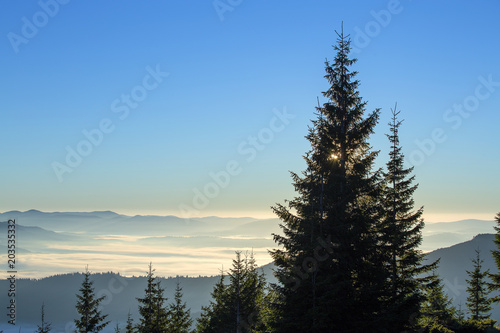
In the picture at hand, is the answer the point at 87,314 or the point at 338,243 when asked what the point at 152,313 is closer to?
the point at 87,314

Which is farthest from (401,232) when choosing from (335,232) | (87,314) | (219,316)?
(87,314)

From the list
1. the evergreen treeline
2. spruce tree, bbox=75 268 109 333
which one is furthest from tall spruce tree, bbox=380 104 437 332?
spruce tree, bbox=75 268 109 333

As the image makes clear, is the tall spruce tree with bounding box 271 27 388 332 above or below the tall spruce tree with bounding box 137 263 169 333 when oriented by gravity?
above

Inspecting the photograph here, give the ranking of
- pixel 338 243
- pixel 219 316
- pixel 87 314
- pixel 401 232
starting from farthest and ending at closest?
pixel 219 316 < pixel 87 314 < pixel 401 232 < pixel 338 243

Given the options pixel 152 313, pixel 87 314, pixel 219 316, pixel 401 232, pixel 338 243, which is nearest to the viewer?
pixel 338 243

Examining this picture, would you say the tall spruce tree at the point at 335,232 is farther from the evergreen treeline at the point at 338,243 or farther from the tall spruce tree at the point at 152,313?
the tall spruce tree at the point at 152,313

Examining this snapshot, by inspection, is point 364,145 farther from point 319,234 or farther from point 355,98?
point 319,234

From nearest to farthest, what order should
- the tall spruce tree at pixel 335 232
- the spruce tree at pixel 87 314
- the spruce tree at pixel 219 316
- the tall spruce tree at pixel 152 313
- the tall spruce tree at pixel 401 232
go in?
the tall spruce tree at pixel 335 232, the tall spruce tree at pixel 401 232, the spruce tree at pixel 87 314, the tall spruce tree at pixel 152 313, the spruce tree at pixel 219 316

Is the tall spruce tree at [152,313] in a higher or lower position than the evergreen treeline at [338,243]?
lower

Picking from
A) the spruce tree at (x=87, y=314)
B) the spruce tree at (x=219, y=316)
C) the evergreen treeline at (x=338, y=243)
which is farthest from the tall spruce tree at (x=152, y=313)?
the evergreen treeline at (x=338, y=243)

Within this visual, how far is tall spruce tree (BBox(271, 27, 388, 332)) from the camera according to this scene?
63.0ft

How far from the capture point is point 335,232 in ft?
65.9

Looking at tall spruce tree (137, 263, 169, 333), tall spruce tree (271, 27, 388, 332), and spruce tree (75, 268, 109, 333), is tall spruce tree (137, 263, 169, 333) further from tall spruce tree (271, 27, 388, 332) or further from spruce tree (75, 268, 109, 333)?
tall spruce tree (271, 27, 388, 332)

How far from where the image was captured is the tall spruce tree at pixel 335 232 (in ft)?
63.0
